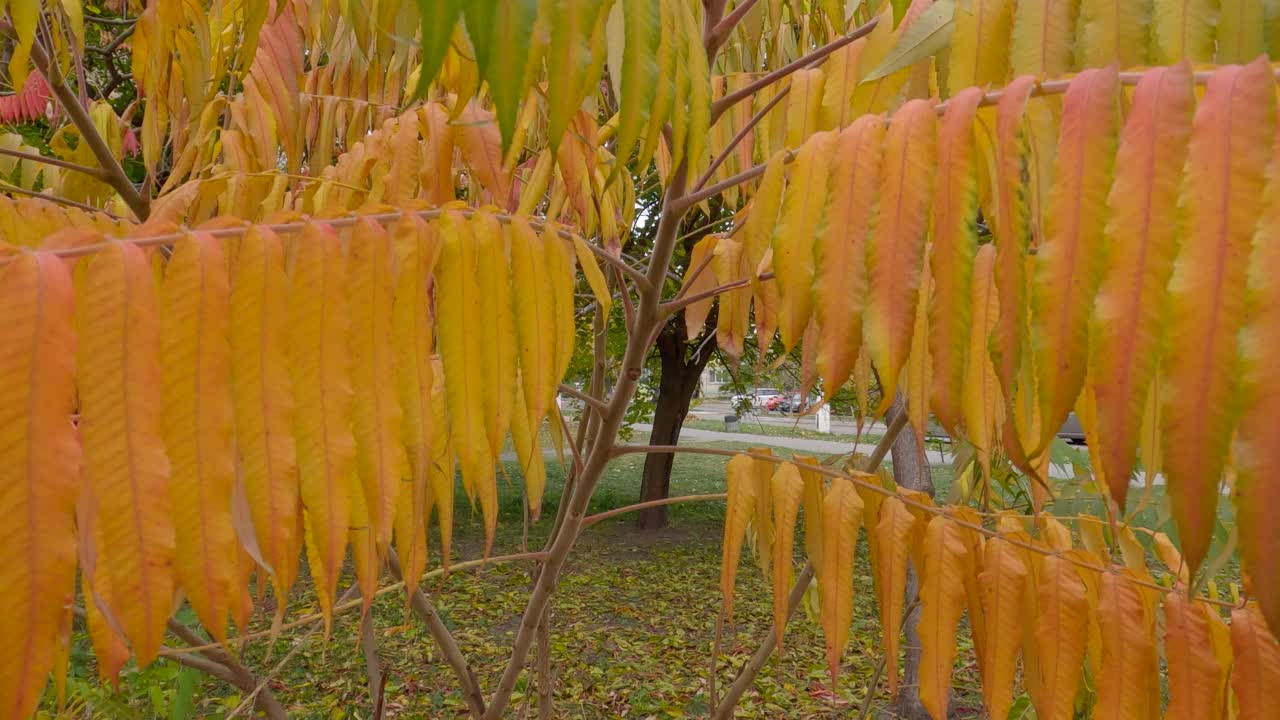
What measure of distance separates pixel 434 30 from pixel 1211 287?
0.60 meters

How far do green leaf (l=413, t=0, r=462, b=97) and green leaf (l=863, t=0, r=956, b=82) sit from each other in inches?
18.5

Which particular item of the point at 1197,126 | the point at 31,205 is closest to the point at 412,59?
the point at 31,205

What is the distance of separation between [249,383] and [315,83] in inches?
84.0

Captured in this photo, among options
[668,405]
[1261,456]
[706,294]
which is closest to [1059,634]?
[1261,456]

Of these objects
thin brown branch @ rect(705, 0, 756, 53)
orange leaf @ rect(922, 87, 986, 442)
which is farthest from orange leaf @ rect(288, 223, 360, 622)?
thin brown branch @ rect(705, 0, 756, 53)

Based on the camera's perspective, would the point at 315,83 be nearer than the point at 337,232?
Result: No

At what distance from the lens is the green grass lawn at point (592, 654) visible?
3.95 m

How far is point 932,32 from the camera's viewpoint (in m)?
0.84

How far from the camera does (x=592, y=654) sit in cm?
478

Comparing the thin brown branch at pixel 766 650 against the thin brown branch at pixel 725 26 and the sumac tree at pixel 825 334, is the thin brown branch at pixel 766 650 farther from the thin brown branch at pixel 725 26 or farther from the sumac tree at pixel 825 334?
the thin brown branch at pixel 725 26

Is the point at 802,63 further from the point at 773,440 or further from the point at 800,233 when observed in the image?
the point at 773,440

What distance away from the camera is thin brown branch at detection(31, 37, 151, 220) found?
1425 millimetres

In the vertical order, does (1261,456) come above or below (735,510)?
above

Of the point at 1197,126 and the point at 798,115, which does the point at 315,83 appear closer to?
the point at 798,115
